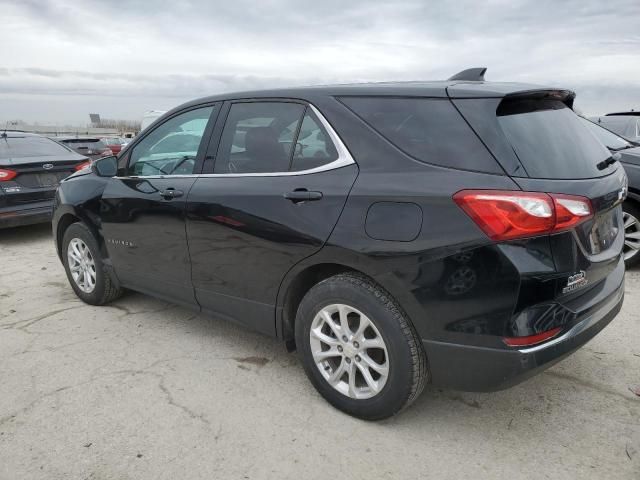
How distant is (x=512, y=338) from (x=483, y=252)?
0.38 meters

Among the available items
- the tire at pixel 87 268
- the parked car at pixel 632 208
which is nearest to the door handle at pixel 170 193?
the tire at pixel 87 268

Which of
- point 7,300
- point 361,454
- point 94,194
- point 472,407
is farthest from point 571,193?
point 7,300

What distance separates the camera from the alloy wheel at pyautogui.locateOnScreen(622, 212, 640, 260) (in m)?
4.91

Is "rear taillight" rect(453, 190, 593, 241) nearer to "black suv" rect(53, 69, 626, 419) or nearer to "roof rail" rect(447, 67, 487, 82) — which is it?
"black suv" rect(53, 69, 626, 419)

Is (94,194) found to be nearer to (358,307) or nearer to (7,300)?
(7,300)

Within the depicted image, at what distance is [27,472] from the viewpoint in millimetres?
2291

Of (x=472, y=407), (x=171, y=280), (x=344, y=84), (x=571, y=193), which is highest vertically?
(x=344, y=84)

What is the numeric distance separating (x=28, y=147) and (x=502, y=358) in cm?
755

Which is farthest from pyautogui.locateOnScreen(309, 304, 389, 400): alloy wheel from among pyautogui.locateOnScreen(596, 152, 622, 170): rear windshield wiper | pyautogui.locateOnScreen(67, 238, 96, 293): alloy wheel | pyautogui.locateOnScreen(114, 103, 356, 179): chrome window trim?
pyautogui.locateOnScreen(67, 238, 96, 293): alloy wheel

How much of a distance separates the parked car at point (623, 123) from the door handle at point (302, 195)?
595cm

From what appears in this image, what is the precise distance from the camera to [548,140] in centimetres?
237

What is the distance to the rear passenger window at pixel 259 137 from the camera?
2.85 m

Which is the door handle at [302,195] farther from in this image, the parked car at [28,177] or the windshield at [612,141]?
the parked car at [28,177]

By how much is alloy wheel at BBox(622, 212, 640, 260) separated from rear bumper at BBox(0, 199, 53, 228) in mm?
6891
